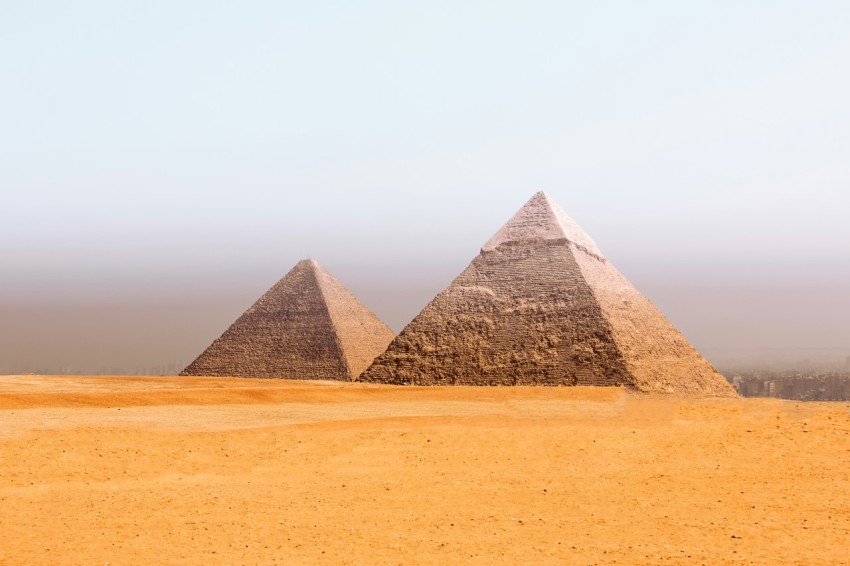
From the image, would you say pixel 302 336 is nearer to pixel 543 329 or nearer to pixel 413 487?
pixel 543 329

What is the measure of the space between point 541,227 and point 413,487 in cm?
2867

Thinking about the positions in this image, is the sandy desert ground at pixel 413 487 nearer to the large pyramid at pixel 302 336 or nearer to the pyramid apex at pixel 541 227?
the pyramid apex at pixel 541 227

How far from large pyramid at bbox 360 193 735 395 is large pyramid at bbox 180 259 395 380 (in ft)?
27.3

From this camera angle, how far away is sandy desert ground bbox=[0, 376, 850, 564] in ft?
26.4

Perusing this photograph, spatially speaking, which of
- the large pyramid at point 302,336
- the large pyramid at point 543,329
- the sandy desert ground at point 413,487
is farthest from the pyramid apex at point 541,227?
the sandy desert ground at point 413,487

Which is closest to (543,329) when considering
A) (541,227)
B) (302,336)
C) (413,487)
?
(541,227)

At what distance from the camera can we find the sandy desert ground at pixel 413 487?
26.4 ft

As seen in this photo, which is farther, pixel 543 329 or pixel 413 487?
pixel 543 329

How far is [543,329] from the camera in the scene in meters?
34.5

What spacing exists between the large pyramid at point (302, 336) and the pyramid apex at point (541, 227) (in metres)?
10.8

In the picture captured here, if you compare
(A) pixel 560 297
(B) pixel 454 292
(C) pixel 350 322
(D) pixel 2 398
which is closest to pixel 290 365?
(C) pixel 350 322

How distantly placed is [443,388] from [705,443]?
15.2 meters

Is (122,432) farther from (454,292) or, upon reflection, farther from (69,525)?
(454,292)

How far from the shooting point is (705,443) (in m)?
15.4
